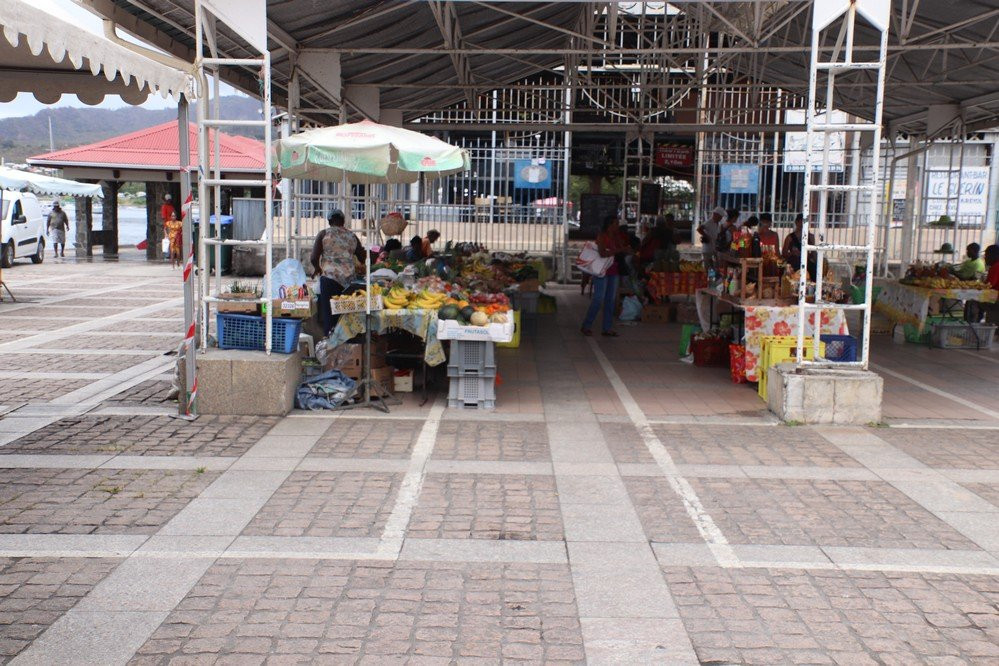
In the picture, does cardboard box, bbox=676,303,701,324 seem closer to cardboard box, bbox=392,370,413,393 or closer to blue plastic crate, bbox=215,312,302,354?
cardboard box, bbox=392,370,413,393

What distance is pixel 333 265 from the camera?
36.6 feet

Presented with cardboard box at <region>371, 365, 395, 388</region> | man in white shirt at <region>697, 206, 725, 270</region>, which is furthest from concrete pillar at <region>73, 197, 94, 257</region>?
cardboard box at <region>371, 365, 395, 388</region>

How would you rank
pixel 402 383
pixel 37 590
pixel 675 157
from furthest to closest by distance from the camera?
pixel 675 157 → pixel 402 383 → pixel 37 590

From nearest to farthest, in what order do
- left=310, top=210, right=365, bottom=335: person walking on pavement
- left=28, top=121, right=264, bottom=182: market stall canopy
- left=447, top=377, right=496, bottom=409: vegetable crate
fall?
left=447, top=377, right=496, bottom=409: vegetable crate < left=310, top=210, right=365, bottom=335: person walking on pavement < left=28, top=121, right=264, bottom=182: market stall canopy

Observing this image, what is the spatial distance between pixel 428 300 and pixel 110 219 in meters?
25.2

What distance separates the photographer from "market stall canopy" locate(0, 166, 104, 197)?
20125 mm

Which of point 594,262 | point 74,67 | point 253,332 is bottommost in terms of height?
point 253,332

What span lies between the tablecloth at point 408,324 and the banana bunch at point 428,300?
18 cm

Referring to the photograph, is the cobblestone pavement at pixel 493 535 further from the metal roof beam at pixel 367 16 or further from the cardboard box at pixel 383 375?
the metal roof beam at pixel 367 16

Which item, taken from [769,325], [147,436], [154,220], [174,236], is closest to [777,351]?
[769,325]

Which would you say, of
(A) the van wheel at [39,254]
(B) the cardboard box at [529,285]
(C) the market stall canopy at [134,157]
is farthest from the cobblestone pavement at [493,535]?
(A) the van wheel at [39,254]

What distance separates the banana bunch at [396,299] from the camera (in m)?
A: 9.40

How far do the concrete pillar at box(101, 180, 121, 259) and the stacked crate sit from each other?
2413 cm

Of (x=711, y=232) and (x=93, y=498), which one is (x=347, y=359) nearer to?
(x=93, y=498)
